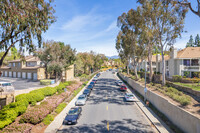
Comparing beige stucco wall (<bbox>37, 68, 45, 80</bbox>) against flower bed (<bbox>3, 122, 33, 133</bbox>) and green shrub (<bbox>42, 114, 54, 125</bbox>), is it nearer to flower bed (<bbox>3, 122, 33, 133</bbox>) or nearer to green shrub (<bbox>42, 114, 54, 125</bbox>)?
green shrub (<bbox>42, 114, 54, 125</bbox>)

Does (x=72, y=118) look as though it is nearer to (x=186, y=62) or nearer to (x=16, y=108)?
(x=16, y=108)

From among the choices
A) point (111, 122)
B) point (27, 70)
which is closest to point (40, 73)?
point (27, 70)

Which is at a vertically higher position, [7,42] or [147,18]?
[147,18]

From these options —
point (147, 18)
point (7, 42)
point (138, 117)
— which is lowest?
point (138, 117)

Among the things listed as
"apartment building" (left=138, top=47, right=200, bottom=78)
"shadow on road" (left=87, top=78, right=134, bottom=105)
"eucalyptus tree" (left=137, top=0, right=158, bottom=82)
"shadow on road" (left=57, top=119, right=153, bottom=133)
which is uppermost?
"eucalyptus tree" (left=137, top=0, right=158, bottom=82)

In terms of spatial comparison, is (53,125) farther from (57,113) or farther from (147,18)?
(147,18)

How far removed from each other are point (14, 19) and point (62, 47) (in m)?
25.9

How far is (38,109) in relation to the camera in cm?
1488

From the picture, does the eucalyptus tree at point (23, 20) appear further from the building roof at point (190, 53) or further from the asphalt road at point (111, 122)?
the building roof at point (190, 53)

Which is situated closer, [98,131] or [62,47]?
[98,131]

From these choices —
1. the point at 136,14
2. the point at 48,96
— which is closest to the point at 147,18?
the point at 136,14

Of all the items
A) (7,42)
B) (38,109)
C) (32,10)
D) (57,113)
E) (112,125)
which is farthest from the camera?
(57,113)

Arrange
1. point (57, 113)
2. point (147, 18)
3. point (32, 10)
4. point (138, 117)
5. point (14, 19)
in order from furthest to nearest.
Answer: point (147, 18)
point (57, 113)
point (138, 117)
point (32, 10)
point (14, 19)

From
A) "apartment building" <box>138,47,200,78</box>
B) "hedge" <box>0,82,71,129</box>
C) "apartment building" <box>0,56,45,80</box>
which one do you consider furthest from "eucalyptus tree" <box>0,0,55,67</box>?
"apartment building" <box>138,47,200,78</box>
